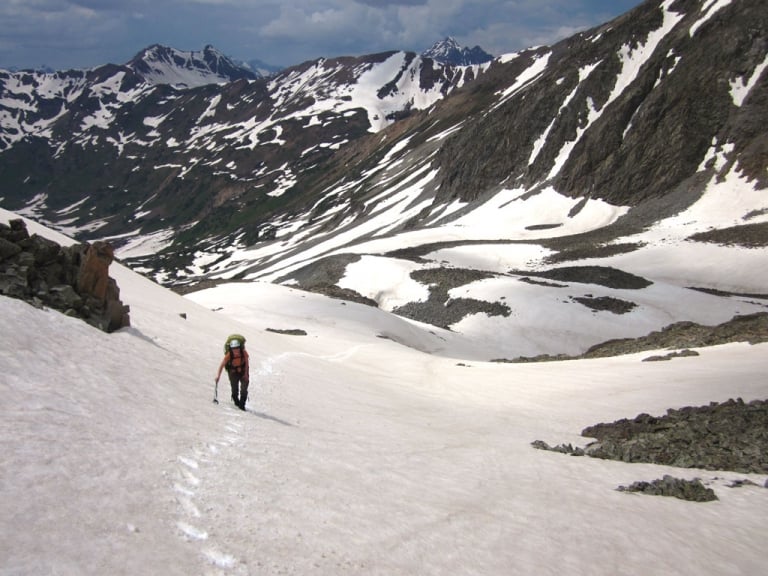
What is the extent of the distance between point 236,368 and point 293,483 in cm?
525

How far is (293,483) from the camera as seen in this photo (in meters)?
7.84

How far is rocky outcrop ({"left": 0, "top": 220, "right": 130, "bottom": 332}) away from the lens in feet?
42.8

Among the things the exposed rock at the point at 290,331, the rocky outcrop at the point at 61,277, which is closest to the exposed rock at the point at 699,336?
the exposed rock at the point at 290,331

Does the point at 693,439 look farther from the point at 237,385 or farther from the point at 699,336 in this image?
the point at 699,336

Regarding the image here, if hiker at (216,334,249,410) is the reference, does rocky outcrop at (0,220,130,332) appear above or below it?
above

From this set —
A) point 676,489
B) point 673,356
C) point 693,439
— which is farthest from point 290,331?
point 676,489

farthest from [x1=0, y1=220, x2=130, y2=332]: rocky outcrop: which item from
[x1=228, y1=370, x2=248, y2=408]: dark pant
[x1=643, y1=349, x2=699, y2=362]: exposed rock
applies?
[x1=643, y1=349, x2=699, y2=362]: exposed rock

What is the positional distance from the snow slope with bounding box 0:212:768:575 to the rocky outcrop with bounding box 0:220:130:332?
0.93m

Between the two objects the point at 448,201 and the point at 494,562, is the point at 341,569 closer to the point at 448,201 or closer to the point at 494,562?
the point at 494,562

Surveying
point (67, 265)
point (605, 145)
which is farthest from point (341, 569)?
point (605, 145)

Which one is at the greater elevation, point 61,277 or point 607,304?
point 607,304

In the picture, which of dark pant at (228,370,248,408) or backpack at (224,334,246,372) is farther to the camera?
backpack at (224,334,246,372)

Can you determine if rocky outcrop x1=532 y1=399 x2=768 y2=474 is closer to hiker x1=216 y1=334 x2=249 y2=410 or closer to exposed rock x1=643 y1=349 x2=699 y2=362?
hiker x1=216 y1=334 x2=249 y2=410

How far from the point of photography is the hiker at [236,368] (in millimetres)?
12438
